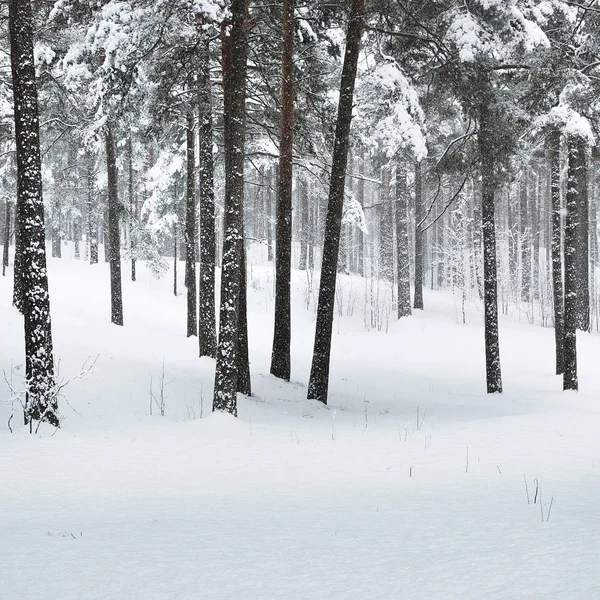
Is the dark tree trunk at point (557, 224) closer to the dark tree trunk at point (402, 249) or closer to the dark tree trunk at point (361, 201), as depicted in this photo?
the dark tree trunk at point (402, 249)

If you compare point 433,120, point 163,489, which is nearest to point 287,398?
point 163,489

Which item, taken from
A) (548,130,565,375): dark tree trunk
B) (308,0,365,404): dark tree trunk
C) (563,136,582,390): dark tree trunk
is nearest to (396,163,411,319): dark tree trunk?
(548,130,565,375): dark tree trunk

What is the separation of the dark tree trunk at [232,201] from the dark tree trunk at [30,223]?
2.13 metres

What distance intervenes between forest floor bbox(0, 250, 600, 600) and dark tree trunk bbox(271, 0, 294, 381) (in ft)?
2.07

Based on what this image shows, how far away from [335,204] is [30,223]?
5.09 meters

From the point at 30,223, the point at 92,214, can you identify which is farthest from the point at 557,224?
the point at 92,214

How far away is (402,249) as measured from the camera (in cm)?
2161

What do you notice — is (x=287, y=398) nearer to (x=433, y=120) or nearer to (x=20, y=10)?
(x=20, y=10)

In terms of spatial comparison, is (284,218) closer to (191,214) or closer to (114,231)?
(191,214)

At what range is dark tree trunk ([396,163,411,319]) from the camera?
830 inches

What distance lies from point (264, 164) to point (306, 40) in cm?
1463

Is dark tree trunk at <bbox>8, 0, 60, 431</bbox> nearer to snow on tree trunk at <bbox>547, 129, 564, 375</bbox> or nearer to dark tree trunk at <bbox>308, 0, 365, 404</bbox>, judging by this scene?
dark tree trunk at <bbox>308, 0, 365, 404</bbox>

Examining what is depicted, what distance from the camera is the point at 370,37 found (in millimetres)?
11289

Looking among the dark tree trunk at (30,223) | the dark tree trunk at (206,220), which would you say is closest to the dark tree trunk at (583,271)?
the dark tree trunk at (206,220)
